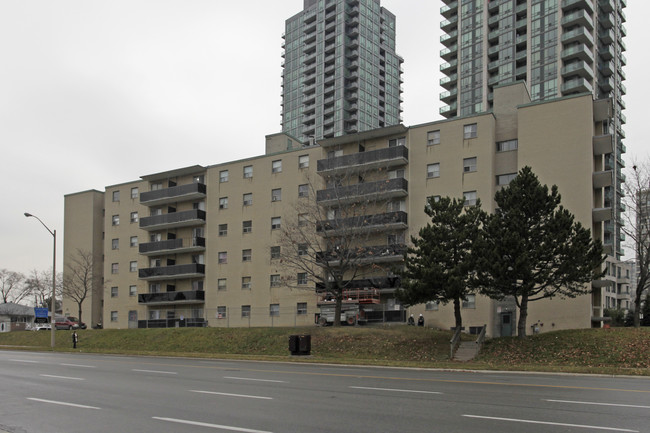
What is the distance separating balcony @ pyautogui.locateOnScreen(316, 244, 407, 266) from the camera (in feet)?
144

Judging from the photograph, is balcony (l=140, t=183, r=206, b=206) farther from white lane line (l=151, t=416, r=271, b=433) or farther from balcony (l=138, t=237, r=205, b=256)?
white lane line (l=151, t=416, r=271, b=433)

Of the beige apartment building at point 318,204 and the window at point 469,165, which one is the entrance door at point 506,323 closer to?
the beige apartment building at point 318,204

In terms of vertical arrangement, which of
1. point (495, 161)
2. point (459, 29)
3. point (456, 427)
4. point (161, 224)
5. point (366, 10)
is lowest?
point (456, 427)

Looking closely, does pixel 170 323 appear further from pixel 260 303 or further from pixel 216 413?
pixel 216 413

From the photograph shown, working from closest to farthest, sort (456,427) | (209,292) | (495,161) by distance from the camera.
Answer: (456,427), (495,161), (209,292)

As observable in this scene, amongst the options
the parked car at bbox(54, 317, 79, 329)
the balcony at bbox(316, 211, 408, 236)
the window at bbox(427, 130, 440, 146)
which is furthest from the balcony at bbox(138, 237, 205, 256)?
the window at bbox(427, 130, 440, 146)

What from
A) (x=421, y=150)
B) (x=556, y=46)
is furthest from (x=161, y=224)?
(x=556, y=46)

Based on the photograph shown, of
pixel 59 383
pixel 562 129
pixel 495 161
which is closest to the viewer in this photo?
pixel 59 383

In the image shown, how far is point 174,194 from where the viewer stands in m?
64.8

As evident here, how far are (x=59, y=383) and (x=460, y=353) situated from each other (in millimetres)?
21945

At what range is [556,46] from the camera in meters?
89.0

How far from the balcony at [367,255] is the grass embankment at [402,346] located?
18.7 feet

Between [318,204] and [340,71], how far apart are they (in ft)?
281

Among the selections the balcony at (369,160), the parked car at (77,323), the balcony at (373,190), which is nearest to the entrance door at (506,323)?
the balcony at (373,190)
